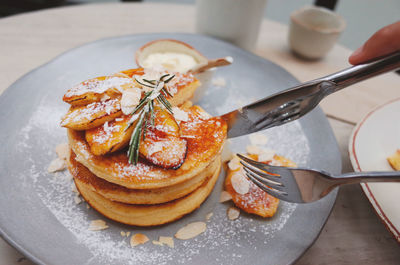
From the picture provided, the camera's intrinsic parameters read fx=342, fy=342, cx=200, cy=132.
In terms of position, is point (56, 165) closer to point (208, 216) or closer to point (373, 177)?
point (208, 216)

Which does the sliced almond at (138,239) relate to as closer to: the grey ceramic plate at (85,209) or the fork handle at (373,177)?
the grey ceramic plate at (85,209)

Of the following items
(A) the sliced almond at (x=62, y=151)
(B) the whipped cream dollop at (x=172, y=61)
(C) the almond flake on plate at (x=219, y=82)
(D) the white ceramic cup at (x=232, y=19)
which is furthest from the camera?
(D) the white ceramic cup at (x=232, y=19)

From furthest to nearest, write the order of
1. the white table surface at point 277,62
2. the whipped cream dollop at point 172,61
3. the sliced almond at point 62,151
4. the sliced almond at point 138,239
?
1. the whipped cream dollop at point 172,61
2. the sliced almond at point 62,151
3. the white table surface at point 277,62
4. the sliced almond at point 138,239

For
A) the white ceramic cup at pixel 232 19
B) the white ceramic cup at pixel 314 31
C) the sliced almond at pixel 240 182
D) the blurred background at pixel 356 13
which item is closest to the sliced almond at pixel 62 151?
the sliced almond at pixel 240 182

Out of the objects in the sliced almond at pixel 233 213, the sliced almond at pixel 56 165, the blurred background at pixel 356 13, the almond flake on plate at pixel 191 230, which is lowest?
the blurred background at pixel 356 13

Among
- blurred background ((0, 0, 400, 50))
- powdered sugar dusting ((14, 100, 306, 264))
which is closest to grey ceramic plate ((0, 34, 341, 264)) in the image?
powdered sugar dusting ((14, 100, 306, 264))

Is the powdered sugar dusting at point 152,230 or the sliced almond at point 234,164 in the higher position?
the sliced almond at point 234,164
